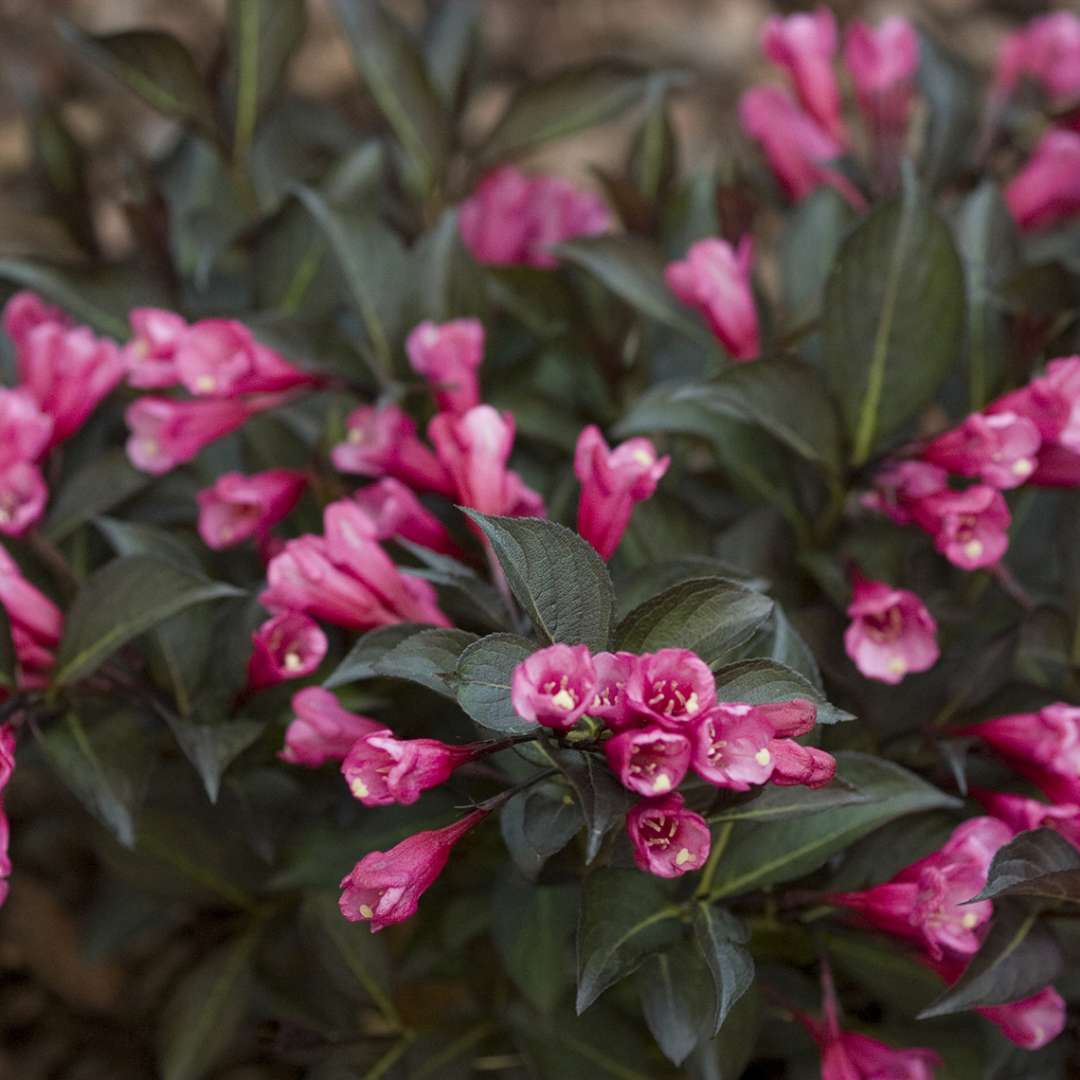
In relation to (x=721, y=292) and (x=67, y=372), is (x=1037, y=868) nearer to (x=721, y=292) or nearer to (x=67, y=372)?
(x=721, y=292)

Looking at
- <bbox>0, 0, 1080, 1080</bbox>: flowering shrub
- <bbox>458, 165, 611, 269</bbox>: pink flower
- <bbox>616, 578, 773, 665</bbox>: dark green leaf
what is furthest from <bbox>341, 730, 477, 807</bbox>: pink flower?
<bbox>458, 165, 611, 269</bbox>: pink flower

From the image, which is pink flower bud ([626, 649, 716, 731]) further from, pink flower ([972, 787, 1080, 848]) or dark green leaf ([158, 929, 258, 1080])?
dark green leaf ([158, 929, 258, 1080])

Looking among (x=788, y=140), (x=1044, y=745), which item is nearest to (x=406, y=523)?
(x=1044, y=745)

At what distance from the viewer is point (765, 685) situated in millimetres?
580

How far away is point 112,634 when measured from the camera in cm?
73

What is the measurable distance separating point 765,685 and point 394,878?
0.19 meters

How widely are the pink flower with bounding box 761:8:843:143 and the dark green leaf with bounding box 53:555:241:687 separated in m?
0.75

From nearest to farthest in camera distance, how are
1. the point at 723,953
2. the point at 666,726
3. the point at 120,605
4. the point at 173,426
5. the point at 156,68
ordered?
the point at 666,726 < the point at 723,953 < the point at 120,605 < the point at 173,426 < the point at 156,68

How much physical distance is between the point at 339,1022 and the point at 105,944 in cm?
23

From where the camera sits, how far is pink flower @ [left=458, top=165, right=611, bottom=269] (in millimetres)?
1133

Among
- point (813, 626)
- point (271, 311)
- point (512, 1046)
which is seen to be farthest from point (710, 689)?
point (271, 311)

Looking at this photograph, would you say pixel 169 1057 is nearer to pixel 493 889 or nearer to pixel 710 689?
pixel 493 889

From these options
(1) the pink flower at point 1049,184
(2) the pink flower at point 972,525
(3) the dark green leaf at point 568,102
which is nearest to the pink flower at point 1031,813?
(2) the pink flower at point 972,525

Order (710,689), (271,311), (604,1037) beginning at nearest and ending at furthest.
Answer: (710,689) → (604,1037) → (271,311)
